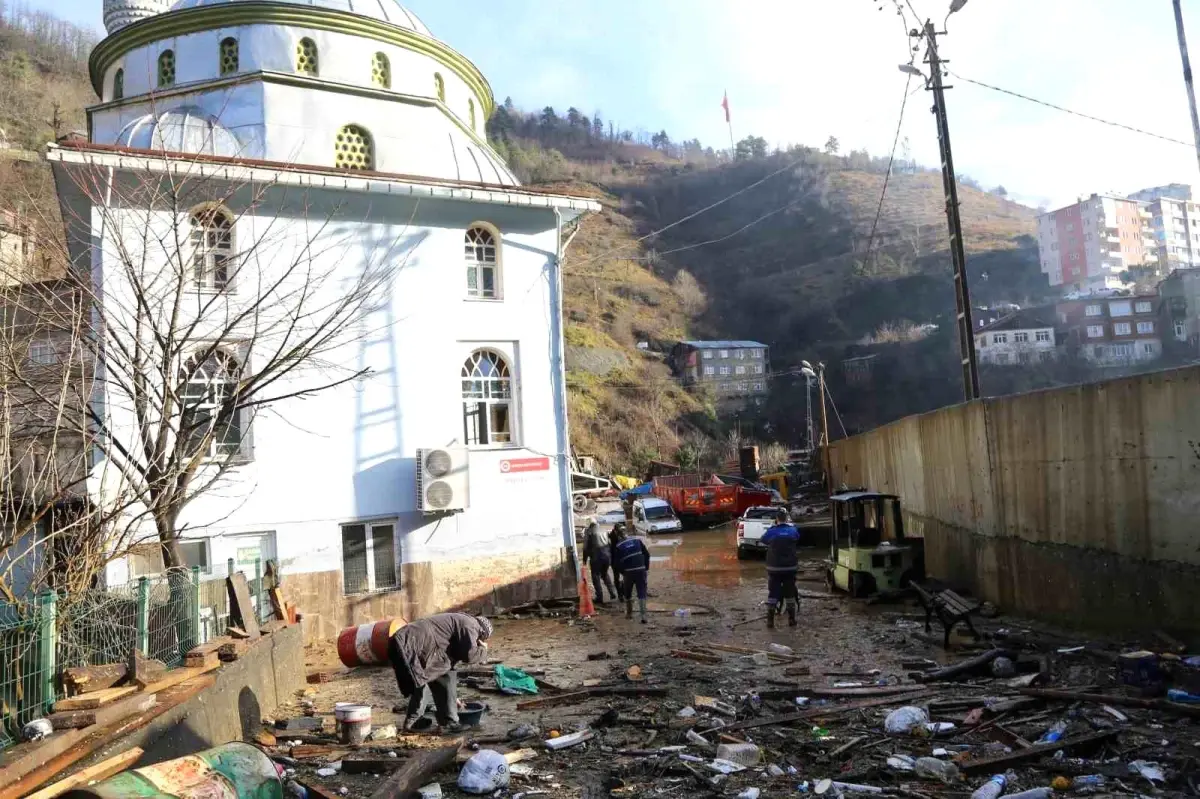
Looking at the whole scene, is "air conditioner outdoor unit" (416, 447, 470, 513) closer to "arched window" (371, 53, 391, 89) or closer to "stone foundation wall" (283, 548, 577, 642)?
"stone foundation wall" (283, 548, 577, 642)

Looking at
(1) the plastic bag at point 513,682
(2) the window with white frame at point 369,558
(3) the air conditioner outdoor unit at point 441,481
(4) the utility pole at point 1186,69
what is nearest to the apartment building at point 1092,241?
(4) the utility pole at point 1186,69

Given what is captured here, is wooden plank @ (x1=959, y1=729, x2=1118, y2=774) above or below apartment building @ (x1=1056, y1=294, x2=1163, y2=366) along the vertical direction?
below

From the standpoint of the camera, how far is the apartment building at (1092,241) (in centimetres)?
10925

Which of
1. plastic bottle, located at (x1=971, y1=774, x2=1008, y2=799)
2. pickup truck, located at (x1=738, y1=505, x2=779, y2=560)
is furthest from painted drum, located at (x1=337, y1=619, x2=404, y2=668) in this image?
pickup truck, located at (x1=738, y1=505, x2=779, y2=560)

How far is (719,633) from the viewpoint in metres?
13.8

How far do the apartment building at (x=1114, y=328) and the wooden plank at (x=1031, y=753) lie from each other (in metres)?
79.4

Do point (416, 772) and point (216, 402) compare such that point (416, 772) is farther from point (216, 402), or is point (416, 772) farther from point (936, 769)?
point (216, 402)

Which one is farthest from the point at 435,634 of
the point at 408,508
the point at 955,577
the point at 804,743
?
the point at 955,577

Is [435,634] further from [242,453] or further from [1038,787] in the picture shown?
[242,453]

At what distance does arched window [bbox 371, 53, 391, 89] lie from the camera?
62.2 ft

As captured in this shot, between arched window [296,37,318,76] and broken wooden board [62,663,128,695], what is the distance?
572 inches

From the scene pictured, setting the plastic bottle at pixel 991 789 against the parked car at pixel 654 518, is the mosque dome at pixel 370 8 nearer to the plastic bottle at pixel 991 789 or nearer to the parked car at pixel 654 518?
the plastic bottle at pixel 991 789

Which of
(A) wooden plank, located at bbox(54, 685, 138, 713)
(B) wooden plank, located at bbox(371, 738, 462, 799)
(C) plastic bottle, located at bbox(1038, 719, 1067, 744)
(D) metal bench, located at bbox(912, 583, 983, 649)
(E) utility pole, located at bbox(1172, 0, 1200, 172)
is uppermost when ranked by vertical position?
(E) utility pole, located at bbox(1172, 0, 1200, 172)

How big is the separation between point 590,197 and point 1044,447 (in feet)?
34.5
